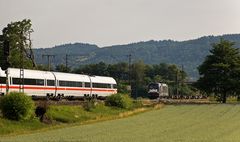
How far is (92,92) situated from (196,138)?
48.5m

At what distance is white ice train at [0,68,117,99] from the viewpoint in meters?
58.1

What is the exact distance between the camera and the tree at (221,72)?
106812 millimetres

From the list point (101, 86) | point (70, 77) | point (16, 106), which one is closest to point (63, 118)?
point (16, 106)

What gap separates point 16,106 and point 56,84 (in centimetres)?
2524

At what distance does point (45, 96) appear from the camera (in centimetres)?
6500

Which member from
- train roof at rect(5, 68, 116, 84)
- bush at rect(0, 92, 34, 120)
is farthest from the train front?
bush at rect(0, 92, 34, 120)

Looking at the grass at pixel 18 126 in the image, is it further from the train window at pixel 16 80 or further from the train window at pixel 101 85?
the train window at pixel 101 85

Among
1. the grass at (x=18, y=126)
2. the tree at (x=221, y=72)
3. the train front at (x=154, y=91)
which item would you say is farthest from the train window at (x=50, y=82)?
the train front at (x=154, y=91)

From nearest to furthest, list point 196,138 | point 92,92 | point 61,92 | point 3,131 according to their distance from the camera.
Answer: point 196,138 → point 3,131 → point 61,92 → point 92,92

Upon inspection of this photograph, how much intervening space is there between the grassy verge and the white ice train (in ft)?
20.6

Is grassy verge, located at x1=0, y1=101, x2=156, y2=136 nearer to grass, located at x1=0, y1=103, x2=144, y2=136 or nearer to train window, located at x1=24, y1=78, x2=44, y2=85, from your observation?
grass, located at x1=0, y1=103, x2=144, y2=136

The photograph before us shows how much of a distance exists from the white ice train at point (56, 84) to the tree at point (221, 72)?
25796 mm

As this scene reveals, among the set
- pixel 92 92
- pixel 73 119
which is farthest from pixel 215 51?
pixel 73 119

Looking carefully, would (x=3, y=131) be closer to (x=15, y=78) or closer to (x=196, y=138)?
(x=196, y=138)
